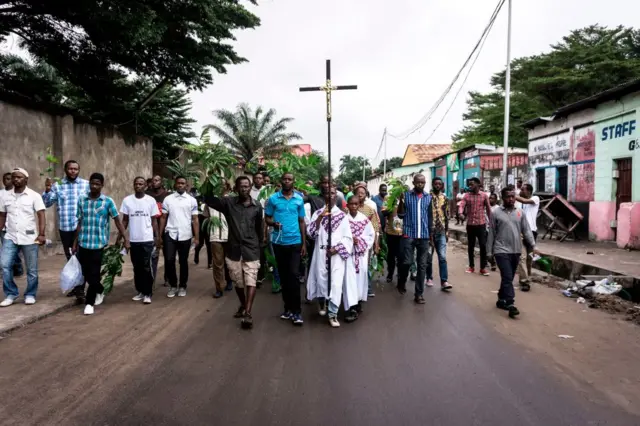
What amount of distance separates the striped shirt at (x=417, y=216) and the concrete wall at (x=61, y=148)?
7736 mm

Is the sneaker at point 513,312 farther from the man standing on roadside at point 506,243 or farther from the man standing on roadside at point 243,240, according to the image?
the man standing on roadside at point 243,240

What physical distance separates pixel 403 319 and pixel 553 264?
23.5 feet

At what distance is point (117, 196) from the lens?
13.5 m

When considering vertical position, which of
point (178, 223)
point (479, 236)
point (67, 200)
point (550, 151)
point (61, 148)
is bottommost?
point (479, 236)

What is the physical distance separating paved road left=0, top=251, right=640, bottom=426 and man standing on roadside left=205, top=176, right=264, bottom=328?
44 cm

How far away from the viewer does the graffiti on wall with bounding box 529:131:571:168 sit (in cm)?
1716

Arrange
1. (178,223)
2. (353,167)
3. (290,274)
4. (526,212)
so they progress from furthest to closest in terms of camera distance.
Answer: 1. (353,167)
2. (526,212)
3. (178,223)
4. (290,274)

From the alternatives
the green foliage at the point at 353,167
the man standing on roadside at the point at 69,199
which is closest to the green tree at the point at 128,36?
the man standing on roadside at the point at 69,199

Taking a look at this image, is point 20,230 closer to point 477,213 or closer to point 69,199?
point 69,199

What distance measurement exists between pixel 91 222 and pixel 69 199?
903 mm

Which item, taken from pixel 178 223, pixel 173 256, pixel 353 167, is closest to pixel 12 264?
pixel 173 256

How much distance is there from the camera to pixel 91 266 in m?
6.14

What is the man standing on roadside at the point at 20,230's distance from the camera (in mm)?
6168

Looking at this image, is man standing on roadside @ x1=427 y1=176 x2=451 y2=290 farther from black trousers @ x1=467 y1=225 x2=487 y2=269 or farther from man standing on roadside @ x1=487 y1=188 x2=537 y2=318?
black trousers @ x1=467 y1=225 x2=487 y2=269
